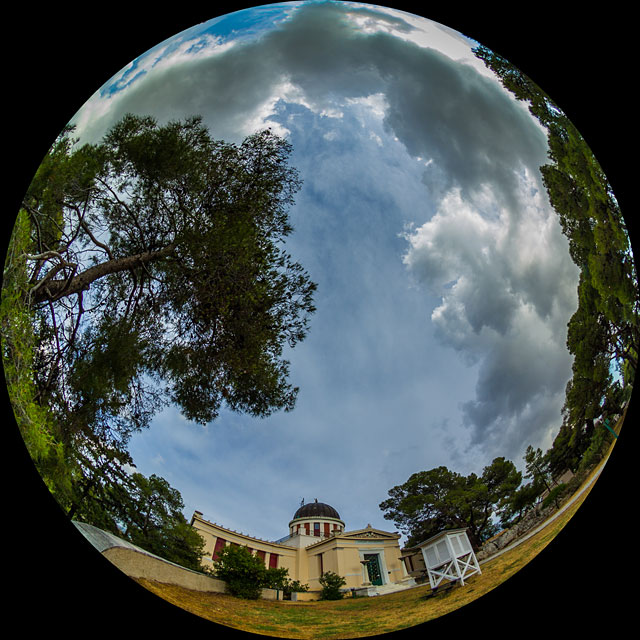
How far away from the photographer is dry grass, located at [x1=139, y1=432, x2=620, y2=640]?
5656 millimetres

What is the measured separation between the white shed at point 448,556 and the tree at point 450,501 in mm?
98

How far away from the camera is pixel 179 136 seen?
261 inches

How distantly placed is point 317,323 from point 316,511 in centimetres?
234

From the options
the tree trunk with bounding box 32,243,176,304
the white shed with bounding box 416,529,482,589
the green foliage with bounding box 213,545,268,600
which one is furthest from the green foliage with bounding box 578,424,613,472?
the tree trunk with bounding box 32,243,176,304

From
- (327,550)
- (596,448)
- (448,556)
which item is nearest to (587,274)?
(596,448)

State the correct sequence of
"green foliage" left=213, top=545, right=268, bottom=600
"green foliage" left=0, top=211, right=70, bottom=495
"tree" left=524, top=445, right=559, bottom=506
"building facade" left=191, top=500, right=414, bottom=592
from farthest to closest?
"green foliage" left=0, top=211, right=70, bottom=495
"tree" left=524, top=445, right=559, bottom=506
"green foliage" left=213, top=545, right=268, bottom=600
"building facade" left=191, top=500, right=414, bottom=592

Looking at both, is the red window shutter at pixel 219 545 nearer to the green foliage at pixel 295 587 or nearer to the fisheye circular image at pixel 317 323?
the fisheye circular image at pixel 317 323

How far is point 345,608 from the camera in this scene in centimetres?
561

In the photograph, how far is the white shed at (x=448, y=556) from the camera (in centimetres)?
568

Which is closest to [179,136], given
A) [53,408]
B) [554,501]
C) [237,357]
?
[237,357]

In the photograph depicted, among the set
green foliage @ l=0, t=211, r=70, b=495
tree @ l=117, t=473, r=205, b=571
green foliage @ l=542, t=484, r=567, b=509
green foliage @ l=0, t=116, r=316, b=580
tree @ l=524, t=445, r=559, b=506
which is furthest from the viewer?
green foliage @ l=0, t=211, r=70, b=495

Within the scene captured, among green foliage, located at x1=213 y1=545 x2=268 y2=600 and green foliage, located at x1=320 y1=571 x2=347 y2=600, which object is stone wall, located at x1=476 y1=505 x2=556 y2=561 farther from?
green foliage, located at x1=213 y1=545 x2=268 y2=600

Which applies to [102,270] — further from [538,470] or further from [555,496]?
[555,496]

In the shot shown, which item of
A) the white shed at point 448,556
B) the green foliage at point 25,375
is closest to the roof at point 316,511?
the white shed at point 448,556
